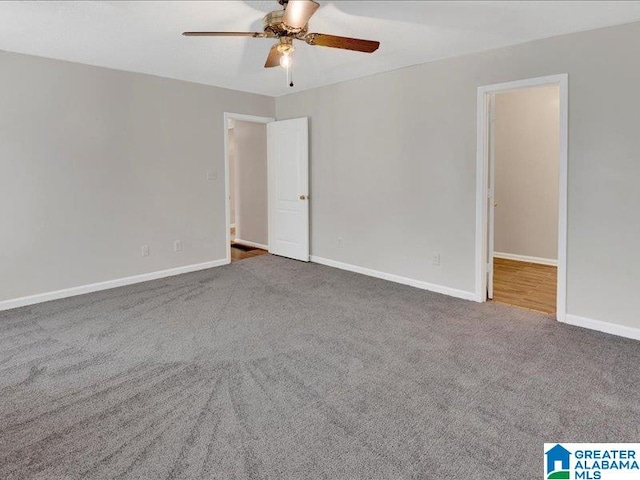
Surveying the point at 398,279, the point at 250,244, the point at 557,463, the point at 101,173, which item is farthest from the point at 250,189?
the point at 557,463

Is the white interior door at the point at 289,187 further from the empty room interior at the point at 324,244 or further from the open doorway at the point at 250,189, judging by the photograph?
the open doorway at the point at 250,189

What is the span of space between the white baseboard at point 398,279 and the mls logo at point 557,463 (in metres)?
2.24

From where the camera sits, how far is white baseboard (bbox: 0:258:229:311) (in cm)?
384

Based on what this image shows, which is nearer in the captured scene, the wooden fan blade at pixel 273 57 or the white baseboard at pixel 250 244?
the wooden fan blade at pixel 273 57

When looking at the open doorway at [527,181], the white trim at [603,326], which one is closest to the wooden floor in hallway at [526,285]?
the open doorway at [527,181]

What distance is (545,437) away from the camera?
1873 mm

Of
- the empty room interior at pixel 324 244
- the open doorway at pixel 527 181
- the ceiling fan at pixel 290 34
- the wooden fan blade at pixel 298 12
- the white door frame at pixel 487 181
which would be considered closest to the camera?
the empty room interior at pixel 324 244

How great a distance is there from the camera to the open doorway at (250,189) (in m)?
6.58

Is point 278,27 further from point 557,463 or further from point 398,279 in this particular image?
point 398,279

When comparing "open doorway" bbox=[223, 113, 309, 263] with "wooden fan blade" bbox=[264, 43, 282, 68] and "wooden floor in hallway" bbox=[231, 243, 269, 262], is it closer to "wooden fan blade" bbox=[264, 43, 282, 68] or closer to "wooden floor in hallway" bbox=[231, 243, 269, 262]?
"wooden floor in hallway" bbox=[231, 243, 269, 262]

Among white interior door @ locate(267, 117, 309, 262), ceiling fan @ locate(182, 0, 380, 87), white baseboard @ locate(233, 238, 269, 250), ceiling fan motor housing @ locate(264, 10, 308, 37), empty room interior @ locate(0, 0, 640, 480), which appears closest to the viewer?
empty room interior @ locate(0, 0, 640, 480)
